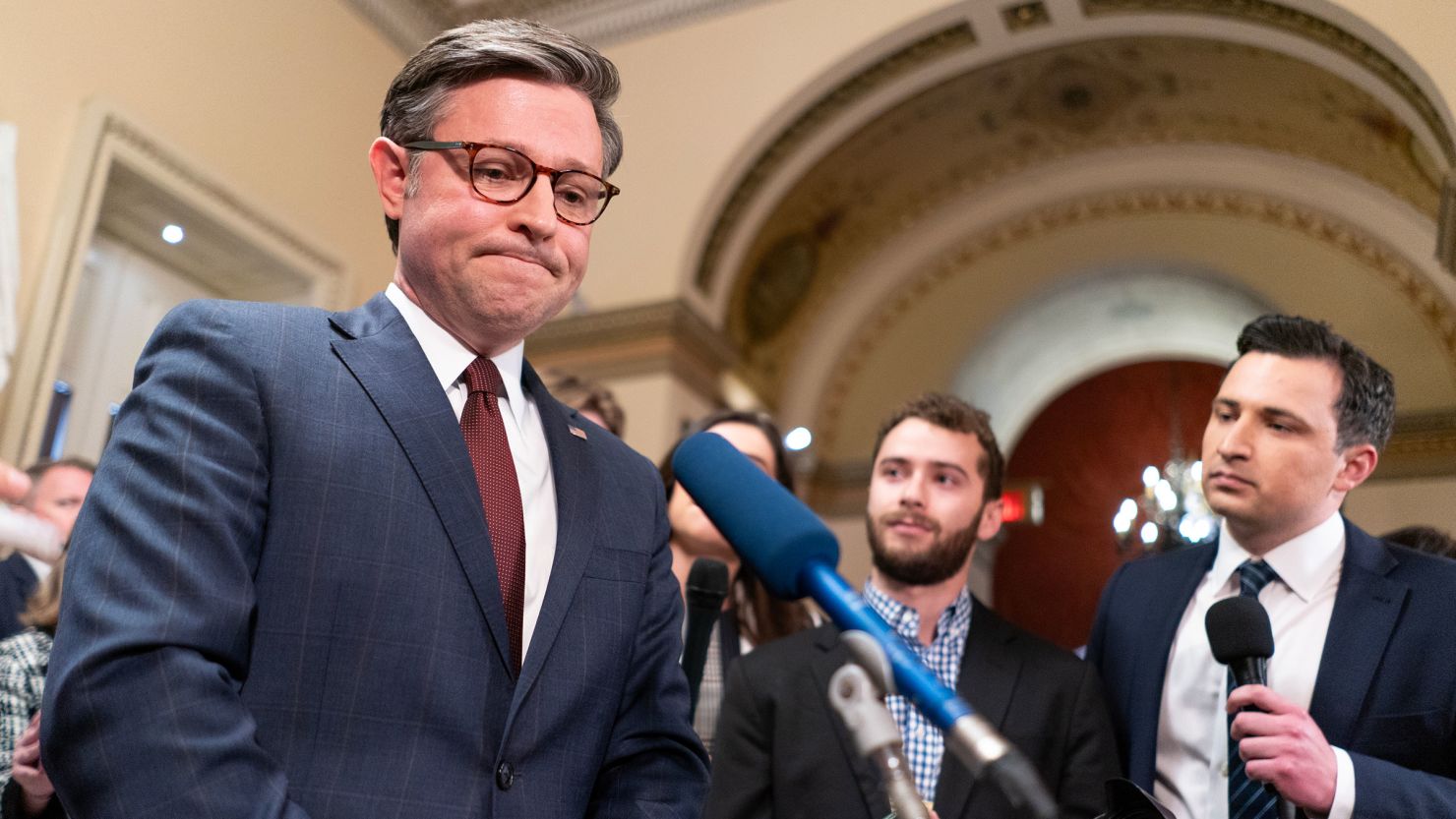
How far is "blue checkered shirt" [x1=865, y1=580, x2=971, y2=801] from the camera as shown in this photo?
2602mm

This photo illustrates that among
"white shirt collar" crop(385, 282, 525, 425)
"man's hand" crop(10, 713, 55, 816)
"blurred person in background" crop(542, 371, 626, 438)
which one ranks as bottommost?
"man's hand" crop(10, 713, 55, 816)

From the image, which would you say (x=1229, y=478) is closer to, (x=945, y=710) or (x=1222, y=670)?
(x=1222, y=670)

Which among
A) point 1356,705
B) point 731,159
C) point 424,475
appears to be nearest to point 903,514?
point 1356,705

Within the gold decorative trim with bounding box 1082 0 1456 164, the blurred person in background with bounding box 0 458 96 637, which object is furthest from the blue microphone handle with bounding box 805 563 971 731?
the gold decorative trim with bounding box 1082 0 1456 164

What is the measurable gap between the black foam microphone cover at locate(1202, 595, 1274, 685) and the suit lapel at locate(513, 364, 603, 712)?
1031 millimetres

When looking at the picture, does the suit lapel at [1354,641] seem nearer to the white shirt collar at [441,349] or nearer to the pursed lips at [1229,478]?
the pursed lips at [1229,478]

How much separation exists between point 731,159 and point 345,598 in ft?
21.7

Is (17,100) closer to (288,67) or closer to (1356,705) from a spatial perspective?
(288,67)

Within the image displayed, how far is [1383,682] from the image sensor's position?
2260 millimetres

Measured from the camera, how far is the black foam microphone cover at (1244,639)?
1890 millimetres

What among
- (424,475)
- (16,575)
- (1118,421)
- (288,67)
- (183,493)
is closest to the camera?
(183,493)

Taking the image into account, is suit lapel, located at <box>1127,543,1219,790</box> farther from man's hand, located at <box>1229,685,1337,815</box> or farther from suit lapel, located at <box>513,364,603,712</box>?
suit lapel, located at <box>513,364,603,712</box>

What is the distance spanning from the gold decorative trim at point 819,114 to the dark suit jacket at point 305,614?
21.1 feet

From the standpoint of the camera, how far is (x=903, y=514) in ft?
9.56
